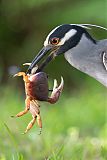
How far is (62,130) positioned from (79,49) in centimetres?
163

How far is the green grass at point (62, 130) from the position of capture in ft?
12.9

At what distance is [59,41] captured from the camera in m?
3.39

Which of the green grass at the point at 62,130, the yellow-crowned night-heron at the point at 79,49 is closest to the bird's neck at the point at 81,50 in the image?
the yellow-crowned night-heron at the point at 79,49

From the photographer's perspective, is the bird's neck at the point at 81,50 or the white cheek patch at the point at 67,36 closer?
the white cheek patch at the point at 67,36

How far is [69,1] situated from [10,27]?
924mm

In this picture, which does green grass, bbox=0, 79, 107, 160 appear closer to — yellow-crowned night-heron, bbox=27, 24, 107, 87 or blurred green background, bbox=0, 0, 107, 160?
blurred green background, bbox=0, 0, 107, 160

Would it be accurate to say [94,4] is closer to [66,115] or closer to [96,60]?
[66,115]

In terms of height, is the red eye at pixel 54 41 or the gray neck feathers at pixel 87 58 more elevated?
the red eye at pixel 54 41

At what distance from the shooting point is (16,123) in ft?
16.3

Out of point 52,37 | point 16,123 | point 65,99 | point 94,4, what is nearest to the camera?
point 52,37

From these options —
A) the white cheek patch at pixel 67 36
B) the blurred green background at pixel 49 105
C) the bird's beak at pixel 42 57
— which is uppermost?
the white cheek patch at pixel 67 36

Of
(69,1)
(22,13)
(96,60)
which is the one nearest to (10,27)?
(22,13)

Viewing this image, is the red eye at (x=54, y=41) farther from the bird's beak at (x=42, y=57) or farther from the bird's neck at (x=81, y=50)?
the bird's neck at (x=81, y=50)

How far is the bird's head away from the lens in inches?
132
